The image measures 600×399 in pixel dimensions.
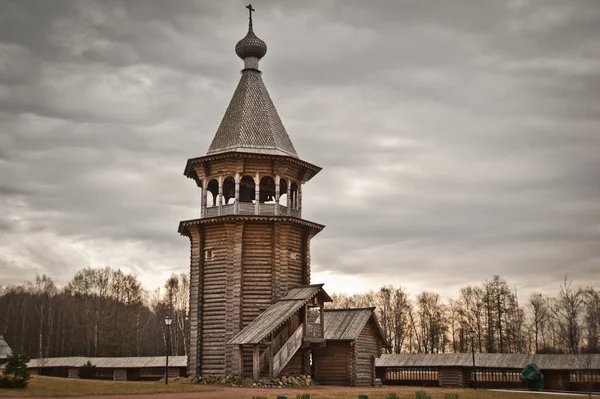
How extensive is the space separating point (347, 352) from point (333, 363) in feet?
3.24

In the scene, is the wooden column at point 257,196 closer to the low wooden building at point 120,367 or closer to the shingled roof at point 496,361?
the low wooden building at point 120,367

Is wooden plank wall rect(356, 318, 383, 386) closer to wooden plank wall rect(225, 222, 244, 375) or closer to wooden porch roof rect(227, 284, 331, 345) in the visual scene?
wooden porch roof rect(227, 284, 331, 345)

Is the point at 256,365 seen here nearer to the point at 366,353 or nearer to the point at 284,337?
the point at 284,337

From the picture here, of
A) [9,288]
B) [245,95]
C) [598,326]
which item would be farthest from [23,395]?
[9,288]

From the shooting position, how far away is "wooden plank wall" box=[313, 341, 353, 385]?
3303 cm

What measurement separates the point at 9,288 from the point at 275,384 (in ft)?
266

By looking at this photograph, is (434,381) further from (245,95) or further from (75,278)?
(75,278)

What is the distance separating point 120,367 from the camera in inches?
1919

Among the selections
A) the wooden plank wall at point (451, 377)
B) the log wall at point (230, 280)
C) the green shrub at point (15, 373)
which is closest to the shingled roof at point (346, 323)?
the log wall at point (230, 280)

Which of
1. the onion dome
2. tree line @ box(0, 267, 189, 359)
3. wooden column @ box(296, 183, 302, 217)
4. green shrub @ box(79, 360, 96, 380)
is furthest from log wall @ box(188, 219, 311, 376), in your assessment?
tree line @ box(0, 267, 189, 359)

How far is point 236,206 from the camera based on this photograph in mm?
32938

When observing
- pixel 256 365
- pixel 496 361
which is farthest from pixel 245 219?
pixel 496 361

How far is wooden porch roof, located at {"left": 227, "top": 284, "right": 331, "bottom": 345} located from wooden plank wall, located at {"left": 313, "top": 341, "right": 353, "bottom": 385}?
2.94m

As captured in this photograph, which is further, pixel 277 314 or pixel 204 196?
pixel 204 196
